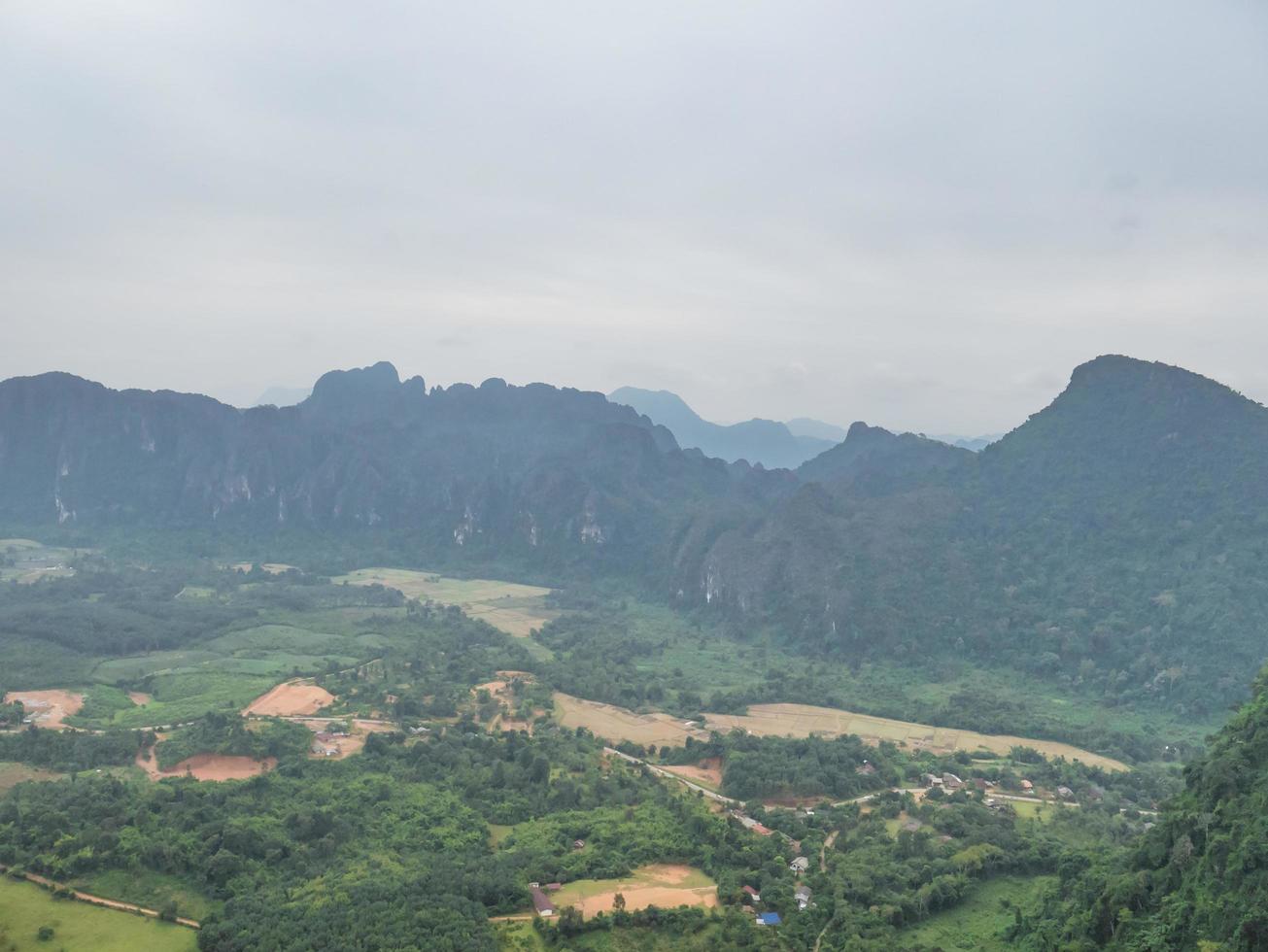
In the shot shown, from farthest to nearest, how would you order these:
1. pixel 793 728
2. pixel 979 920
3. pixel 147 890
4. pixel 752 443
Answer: pixel 752 443 → pixel 793 728 → pixel 979 920 → pixel 147 890

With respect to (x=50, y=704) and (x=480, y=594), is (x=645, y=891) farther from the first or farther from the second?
(x=480, y=594)

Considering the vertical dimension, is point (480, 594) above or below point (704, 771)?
above

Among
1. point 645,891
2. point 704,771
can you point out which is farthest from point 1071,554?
point 645,891

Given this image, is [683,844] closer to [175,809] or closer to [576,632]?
[175,809]

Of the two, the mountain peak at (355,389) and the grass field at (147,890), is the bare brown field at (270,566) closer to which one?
the mountain peak at (355,389)

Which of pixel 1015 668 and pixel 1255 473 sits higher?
pixel 1255 473

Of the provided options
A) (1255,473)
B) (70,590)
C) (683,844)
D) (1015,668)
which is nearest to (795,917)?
(683,844)

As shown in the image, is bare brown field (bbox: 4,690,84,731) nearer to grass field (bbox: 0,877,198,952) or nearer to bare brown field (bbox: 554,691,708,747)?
grass field (bbox: 0,877,198,952)
